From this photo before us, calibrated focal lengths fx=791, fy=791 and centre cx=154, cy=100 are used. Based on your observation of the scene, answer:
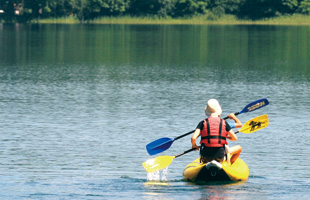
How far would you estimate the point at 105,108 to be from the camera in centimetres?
2583

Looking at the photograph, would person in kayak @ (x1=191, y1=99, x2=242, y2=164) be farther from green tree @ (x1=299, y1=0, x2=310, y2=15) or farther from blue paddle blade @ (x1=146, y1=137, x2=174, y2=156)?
green tree @ (x1=299, y1=0, x2=310, y2=15)

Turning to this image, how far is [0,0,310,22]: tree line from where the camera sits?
11725cm

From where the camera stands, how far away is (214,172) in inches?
569

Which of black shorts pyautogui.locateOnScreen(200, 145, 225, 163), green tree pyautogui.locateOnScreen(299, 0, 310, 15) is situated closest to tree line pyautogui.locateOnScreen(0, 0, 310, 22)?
green tree pyautogui.locateOnScreen(299, 0, 310, 15)

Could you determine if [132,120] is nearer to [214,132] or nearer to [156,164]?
[156,164]

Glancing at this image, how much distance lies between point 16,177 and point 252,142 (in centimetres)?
678

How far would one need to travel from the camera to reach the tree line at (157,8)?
385ft

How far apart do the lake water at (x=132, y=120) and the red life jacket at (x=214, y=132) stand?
0.79 metres

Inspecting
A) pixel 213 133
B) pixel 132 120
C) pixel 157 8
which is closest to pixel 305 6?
pixel 157 8

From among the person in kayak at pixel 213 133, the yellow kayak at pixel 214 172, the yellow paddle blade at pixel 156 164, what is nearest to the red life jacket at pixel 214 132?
the person in kayak at pixel 213 133

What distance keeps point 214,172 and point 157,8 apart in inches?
4313

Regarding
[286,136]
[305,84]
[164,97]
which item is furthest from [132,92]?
[286,136]

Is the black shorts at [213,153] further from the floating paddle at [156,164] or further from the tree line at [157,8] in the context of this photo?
the tree line at [157,8]

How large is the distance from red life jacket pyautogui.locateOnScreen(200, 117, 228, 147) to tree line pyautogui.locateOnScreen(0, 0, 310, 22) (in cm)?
10275
